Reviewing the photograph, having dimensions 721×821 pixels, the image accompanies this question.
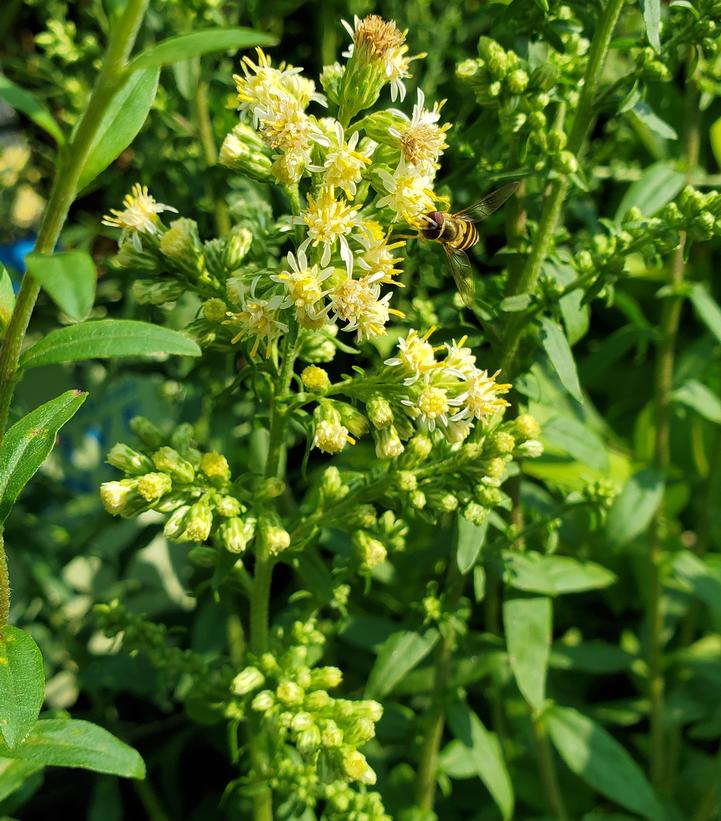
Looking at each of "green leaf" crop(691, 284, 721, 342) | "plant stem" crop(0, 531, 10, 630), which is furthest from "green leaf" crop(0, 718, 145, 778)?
"green leaf" crop(691, 284, 721, 342)

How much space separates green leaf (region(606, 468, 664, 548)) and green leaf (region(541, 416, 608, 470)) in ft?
0.79

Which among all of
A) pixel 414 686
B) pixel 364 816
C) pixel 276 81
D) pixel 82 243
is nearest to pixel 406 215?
pixel 276 81

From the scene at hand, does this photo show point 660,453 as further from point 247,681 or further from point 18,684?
point 18,684

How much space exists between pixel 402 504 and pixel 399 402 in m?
0.17

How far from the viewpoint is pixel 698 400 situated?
2.03 meters

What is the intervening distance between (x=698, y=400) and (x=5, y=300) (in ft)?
4.70

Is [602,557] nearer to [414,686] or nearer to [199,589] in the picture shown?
[414,686]

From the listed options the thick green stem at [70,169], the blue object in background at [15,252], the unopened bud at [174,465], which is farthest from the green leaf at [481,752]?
the blue object in background at [15,252]

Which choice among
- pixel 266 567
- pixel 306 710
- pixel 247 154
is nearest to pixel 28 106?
pixel 247 154

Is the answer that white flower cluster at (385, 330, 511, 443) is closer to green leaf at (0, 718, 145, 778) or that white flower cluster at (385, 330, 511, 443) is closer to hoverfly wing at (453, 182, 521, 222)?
hoverfly wing at (453, 182, 521, 222)

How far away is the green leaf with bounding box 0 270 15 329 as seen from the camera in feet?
3.60

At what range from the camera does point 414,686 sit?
6.13 ft

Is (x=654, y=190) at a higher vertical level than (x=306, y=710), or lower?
higher

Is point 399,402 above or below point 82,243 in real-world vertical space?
above
